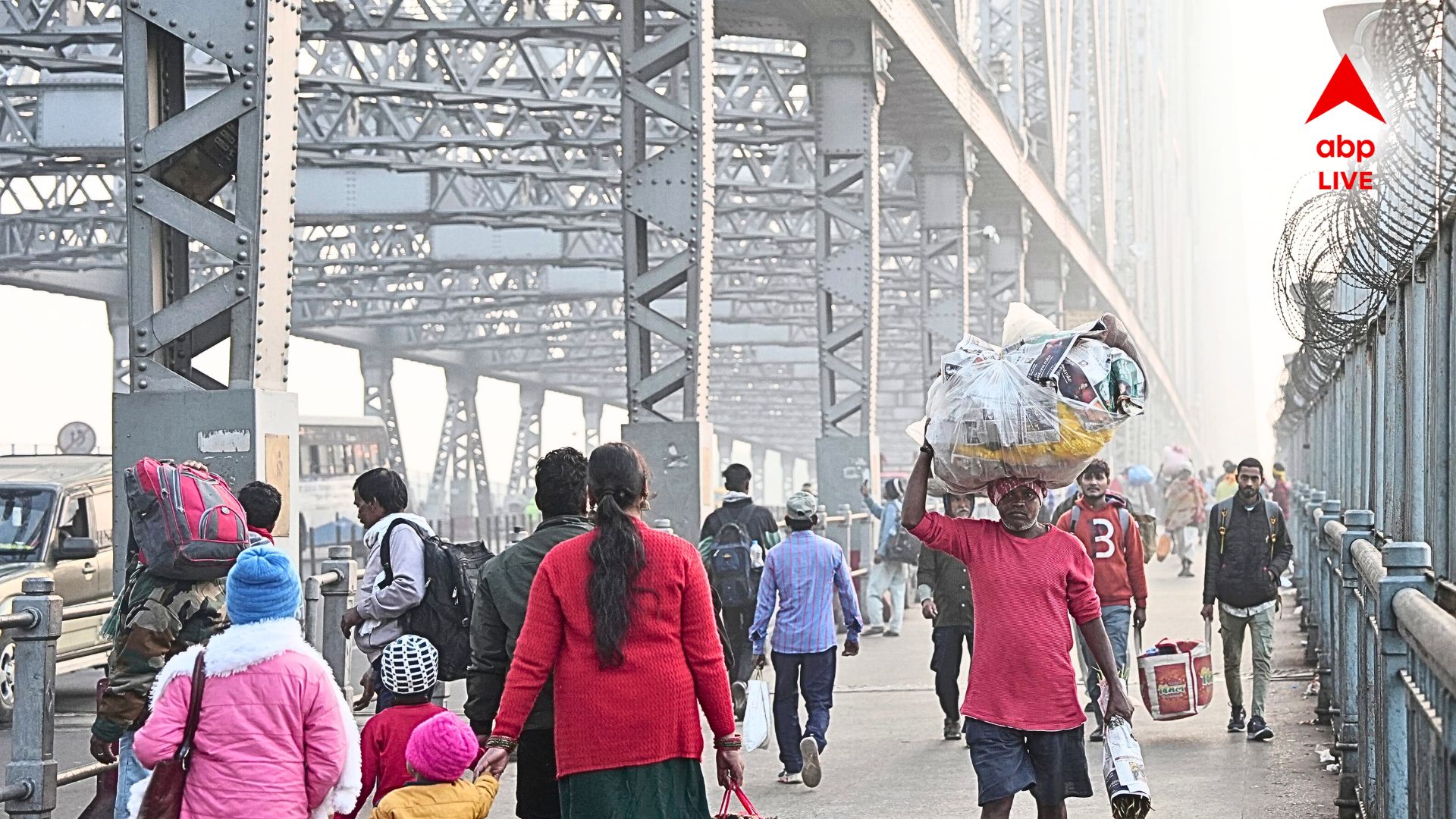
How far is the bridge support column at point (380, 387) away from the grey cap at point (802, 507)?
50.8m

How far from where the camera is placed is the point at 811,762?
10055 mm

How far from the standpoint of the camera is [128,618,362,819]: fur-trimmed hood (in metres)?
5.23

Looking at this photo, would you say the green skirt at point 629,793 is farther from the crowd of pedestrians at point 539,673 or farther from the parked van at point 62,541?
the parked van at point 62,541

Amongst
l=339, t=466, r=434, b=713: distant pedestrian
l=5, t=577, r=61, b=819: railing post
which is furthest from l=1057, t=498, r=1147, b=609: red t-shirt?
l=5, t=577, r=61, b=819: railing post

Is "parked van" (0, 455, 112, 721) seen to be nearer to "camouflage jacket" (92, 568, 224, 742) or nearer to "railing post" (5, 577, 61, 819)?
"railing post" (5, 577, 61, 819)

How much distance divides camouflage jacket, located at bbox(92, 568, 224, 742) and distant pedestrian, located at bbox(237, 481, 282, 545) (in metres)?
1.59

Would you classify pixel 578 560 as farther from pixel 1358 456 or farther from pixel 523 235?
pixel 523 235

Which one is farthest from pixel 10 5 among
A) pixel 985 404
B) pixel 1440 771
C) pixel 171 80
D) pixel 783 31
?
pixel 1440 771

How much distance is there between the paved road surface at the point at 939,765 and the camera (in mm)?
9375

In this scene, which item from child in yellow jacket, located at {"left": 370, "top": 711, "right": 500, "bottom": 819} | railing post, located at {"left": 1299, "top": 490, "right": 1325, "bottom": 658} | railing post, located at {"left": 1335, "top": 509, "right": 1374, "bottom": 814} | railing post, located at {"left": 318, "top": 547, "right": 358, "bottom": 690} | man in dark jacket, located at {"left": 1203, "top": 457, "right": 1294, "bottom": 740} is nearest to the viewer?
child in yellow jacket, located at {"left": 370, "top": 711, "right": 500, "bottom": 819}

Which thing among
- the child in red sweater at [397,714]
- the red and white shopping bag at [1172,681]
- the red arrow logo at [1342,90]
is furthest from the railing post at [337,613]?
the red arrow logo at [1342,90]

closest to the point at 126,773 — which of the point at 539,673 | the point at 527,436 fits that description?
the point at 539,673

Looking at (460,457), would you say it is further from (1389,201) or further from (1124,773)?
(1124,773)

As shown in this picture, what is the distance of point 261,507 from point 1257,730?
6302 mm
